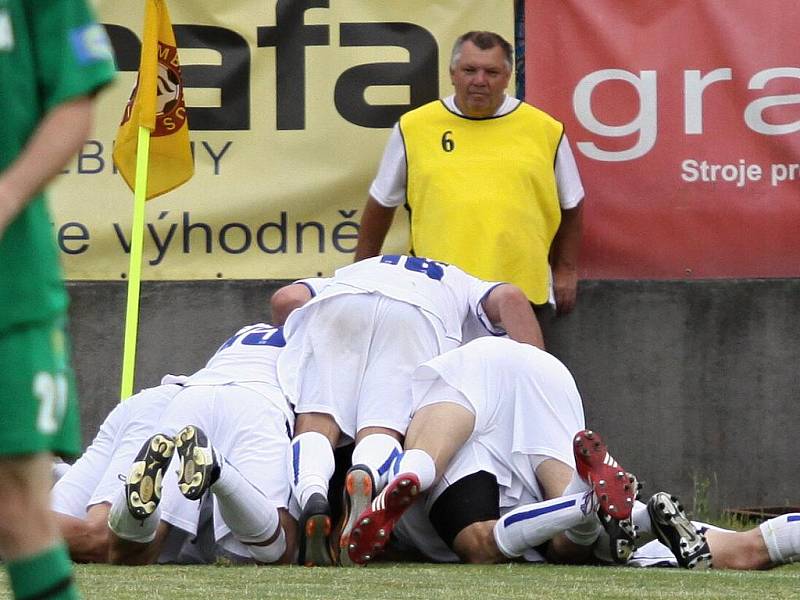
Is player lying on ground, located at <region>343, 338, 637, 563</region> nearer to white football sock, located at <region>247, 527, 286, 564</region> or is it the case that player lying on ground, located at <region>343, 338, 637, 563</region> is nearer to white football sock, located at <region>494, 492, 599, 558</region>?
white football sock, located at <region>494, 492, 599, 558</region>

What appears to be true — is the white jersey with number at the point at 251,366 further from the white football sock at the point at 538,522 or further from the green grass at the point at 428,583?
the white football sock at the point at 538,522

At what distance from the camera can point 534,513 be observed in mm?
5602

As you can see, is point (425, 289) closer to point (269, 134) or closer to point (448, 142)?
point (448, 142)

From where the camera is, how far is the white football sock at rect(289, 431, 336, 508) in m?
5.82

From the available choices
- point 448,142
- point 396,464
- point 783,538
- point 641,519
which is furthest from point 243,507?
point 448,142

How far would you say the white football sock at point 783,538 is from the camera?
5.40 meters

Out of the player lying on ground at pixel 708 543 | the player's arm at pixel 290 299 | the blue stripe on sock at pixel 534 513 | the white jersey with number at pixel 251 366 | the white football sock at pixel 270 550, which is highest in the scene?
the player's arm at pixel 290 299

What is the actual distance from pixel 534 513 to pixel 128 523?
4.12 feet

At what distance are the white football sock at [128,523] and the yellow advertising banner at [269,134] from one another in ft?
10.2

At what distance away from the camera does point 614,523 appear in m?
5.48

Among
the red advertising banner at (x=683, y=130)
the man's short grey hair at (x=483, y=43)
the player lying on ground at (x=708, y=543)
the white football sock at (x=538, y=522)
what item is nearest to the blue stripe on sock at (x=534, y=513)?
the white football sock at (x=538, y=522)

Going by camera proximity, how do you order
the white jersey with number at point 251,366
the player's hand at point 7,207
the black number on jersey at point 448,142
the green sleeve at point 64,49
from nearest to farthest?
the player's hand at point 7,207
the green sleeve at point 64,49
the white jersey with number at point 251,366
the black number on jersey at point 448,142

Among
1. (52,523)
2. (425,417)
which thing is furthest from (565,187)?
(52,523)

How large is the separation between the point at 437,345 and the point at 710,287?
2.03 metres
